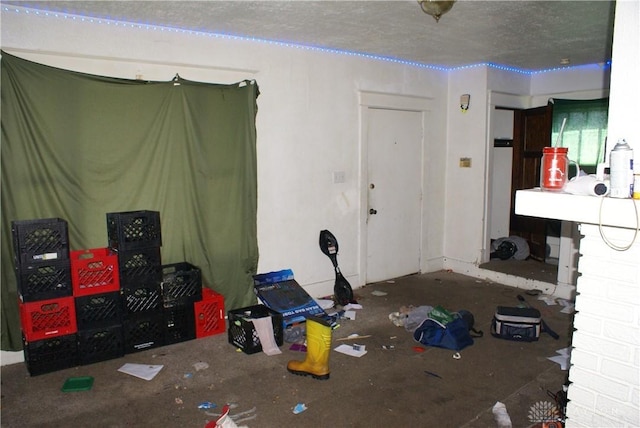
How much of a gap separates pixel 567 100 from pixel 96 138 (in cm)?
527

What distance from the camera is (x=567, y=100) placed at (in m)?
5.72

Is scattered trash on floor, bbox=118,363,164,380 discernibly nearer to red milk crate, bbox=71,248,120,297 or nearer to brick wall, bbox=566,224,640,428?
red milk crate, bbox=71,248,120,297

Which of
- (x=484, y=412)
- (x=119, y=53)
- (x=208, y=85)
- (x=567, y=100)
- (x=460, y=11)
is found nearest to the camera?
(x=484, y=412)

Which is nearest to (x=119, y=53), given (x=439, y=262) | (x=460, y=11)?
(x=460, y=11)

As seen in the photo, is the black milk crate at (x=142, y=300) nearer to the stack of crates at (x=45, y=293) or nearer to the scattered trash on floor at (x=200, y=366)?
the stack of crates at (x=45, y=293)

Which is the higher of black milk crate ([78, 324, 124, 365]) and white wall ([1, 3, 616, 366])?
white wall ([1, 3, 616, 366])

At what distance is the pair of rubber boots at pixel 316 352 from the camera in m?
3.26

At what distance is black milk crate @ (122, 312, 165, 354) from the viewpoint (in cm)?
371

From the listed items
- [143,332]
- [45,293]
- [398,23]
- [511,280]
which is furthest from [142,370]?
[511,280]

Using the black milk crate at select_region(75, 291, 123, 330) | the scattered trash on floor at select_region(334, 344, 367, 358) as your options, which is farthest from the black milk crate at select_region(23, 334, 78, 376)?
the scattered trash on floor at select_region(334, 344, 367, 358)

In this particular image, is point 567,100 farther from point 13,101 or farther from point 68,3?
point 13,101

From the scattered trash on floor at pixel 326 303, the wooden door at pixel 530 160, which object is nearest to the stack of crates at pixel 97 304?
the scattered trash on floor at pixel 326 303

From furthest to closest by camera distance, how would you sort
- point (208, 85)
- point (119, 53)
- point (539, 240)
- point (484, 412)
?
1. point (539, 240)
2. point (208, 85)
3. point (119, 53)
4. point (484, 412)

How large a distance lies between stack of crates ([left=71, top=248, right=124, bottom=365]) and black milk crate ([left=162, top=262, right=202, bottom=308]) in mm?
378
